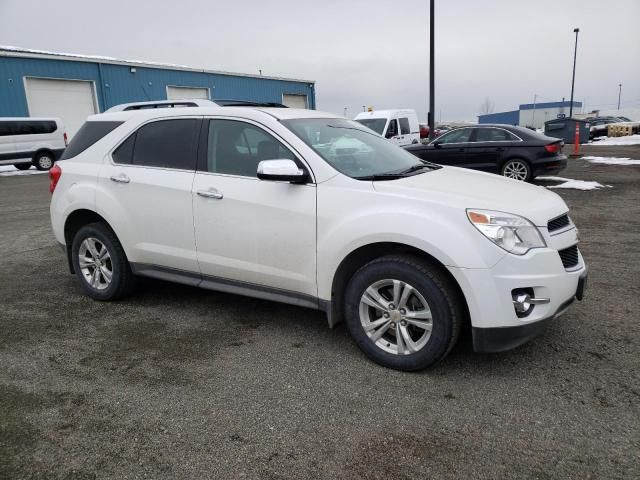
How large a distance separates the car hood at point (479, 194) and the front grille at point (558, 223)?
4cm

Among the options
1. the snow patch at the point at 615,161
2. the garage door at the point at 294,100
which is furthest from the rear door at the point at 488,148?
the garage door at the point at 294,100

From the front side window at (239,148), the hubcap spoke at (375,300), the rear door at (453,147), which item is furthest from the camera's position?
the rear door at (453,147)

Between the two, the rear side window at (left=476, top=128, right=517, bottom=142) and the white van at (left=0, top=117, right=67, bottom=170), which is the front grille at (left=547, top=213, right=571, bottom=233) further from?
the white van at (left=0, top=117, right=67, bottom=170)

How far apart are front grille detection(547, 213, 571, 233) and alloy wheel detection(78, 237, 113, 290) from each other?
12.2ft

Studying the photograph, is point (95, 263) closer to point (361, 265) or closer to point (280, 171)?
point (280, 171)

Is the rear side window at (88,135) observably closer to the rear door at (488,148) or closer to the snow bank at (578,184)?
the rear door at (488,148)

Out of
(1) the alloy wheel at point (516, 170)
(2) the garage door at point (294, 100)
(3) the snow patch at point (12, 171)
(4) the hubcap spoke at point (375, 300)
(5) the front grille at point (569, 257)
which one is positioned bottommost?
(3) the snow patch at point (12, 171)

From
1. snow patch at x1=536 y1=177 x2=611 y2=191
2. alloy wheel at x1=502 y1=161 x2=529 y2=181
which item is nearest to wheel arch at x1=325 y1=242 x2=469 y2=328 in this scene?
alloy wheel at x1=502 y1=161 x2=529 y2=181

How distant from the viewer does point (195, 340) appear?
393cm

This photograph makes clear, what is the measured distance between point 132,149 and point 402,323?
288 cm

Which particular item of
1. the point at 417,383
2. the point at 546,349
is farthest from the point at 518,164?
the point at 417,383

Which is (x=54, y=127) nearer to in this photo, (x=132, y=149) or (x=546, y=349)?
(x=132, y=149)

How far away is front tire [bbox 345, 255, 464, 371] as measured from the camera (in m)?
3.11

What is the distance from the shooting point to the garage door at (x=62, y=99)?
884 inches
